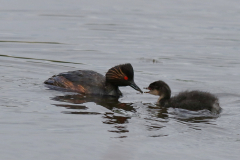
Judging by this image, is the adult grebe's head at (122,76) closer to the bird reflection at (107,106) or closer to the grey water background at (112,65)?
the grey water background at (112,65)

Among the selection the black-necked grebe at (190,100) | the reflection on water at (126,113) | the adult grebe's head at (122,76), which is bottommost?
the reflection on water at (126,113)

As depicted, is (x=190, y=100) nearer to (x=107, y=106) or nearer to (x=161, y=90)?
(x=161, y=90)

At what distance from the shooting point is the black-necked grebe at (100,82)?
1154 centimetres

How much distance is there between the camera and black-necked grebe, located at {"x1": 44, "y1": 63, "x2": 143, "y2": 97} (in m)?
11.5

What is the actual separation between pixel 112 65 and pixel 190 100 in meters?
5.02

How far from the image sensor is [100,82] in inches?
463

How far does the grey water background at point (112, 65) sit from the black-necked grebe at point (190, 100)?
0.58 feet

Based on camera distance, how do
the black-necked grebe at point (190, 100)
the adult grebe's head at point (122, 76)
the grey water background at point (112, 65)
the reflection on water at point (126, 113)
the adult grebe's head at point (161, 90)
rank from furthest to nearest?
the adult grebe's head at point (122, 76)
the adult grebe's head at point (161, 90)
the black-necked grebe at point (190, 100)
the reflection on water at point (126, 113)
the grey water background at point (112, 65)

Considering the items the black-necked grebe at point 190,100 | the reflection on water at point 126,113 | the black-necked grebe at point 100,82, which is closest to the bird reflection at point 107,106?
the reflection on water at point 126,113

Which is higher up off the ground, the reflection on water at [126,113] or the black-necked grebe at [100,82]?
the black-necked grebe at [100,82]

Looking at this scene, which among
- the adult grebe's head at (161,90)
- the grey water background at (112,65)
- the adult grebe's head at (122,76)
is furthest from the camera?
the adult grebe's head at (122,76)

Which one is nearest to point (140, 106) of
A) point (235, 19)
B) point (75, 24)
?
point (75, 24)

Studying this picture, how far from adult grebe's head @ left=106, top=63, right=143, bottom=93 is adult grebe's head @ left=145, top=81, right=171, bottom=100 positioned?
639 mm

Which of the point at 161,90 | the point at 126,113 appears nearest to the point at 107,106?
the point at 126,113
